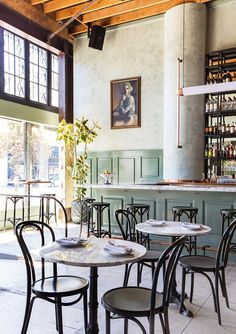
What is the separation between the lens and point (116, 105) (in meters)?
7.99

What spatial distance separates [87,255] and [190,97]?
519 centimetres

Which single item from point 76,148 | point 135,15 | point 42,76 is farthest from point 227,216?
point 42,76

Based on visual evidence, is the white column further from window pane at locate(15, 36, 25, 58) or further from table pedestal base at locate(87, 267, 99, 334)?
table pedestal base at locate(87, 267, 99, 334)

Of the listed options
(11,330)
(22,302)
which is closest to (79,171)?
(22,302)

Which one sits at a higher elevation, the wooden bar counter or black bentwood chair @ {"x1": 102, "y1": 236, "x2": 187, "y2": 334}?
the wooden bar counter

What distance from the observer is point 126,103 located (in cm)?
788

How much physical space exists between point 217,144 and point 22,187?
4436mm

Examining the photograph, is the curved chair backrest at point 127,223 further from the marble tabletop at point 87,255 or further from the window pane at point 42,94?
the window pane at point 42,94

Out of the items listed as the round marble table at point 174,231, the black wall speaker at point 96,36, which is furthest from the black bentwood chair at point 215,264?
the black wall speaker at point 96,36

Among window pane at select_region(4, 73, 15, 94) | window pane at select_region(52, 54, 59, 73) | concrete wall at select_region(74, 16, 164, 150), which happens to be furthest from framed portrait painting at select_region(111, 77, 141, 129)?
window pane at select_region(4, 73, 15, 94)

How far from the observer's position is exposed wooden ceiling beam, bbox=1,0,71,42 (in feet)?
21.4

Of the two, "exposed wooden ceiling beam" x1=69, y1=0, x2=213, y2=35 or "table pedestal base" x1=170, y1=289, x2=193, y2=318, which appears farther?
"exposed wooden ceiling beam" x1=69, y1=0, x2=213, y2=35

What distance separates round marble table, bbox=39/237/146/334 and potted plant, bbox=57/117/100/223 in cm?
497

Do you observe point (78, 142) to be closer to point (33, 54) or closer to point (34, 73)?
point (34, 73)
